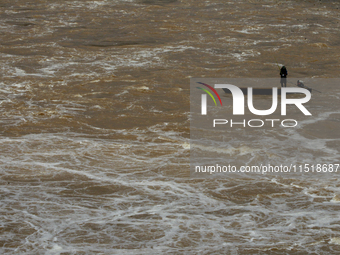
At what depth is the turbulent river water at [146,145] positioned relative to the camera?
9.89 m

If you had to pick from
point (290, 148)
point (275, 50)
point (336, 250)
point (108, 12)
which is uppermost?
point (108, 12)

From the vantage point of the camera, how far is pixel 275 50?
80.5ft

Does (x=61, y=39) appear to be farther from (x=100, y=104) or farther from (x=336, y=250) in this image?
(x=336, y=250)

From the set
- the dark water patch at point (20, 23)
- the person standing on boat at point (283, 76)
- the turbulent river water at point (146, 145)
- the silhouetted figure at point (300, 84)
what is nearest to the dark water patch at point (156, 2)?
the turbulent river water at point (146, 145)

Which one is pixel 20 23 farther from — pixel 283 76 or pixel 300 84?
pixel 300 84

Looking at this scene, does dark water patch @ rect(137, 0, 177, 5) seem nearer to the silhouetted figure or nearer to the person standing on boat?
the person standing on boat

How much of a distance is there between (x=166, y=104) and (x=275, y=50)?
893 centimetres

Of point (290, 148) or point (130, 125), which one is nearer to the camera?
point (290, 148)

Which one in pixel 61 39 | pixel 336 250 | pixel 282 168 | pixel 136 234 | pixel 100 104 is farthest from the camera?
pixel 61 39

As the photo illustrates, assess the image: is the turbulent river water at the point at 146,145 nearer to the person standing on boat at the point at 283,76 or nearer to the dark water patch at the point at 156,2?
the person standing on boat at the point at 283,76

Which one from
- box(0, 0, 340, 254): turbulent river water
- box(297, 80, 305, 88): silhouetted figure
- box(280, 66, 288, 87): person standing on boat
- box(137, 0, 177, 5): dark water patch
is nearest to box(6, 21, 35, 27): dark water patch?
box(0, 0, 340, 254): turbulent river water

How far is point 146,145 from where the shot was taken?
14.4 m

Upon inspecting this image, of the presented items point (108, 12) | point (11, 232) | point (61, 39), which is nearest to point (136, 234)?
point (11, 232)

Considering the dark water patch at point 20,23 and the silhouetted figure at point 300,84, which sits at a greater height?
the dark water patch at point 20,23
